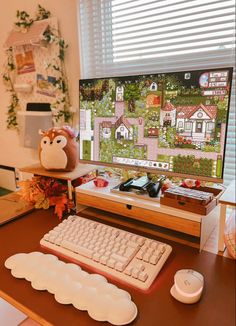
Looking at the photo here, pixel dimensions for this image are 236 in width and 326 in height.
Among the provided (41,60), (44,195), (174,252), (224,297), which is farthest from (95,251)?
(41,60)

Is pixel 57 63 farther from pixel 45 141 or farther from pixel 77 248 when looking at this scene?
pixel 77 248

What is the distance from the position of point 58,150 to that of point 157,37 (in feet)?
2.21

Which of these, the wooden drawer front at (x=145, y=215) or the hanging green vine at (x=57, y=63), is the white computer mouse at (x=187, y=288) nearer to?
the wooden drawer front at (x=145, y=215)

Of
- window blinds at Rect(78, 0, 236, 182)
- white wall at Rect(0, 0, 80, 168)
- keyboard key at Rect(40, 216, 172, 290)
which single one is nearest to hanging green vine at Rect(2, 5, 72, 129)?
white wall at Rect(0, 0, 80, 168)

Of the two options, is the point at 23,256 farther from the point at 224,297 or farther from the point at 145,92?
the point at 145,92

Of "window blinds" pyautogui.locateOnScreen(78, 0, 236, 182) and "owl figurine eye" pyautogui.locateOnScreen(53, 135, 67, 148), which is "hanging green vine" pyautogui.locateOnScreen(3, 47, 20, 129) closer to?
"window blinds" pyautogui.locateOnScreen(78, 0, 236, 182)

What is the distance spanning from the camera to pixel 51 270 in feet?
2.21

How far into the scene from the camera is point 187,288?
1.89 ft

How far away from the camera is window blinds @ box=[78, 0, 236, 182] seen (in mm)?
1018

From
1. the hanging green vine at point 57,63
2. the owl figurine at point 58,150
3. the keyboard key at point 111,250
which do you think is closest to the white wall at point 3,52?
the hanging green vine at point 57,63

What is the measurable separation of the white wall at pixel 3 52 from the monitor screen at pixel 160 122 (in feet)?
1.46

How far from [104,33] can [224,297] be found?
123cm

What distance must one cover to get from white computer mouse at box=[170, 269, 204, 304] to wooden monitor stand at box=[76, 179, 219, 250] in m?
0.18

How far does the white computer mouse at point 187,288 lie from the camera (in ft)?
1.88
